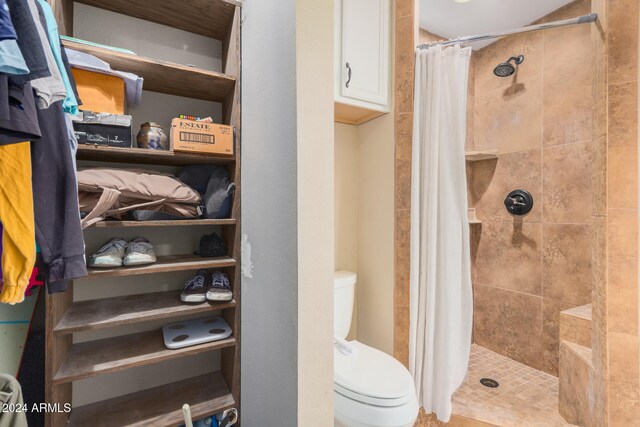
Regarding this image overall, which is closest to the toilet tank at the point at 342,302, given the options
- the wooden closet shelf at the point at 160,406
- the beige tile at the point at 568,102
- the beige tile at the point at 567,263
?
the wooden closet shelf at the point at 160,406

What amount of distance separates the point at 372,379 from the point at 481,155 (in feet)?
5.82

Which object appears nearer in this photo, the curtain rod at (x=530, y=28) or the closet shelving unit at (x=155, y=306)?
the closet shelving unit at (x=155, y=306)

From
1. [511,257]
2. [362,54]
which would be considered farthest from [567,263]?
[362,54]

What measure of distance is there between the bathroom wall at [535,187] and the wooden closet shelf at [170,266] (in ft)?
6.55

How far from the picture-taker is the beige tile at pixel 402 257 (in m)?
1.60

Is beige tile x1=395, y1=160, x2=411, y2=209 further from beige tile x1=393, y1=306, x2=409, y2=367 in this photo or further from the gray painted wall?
the gray painted wall

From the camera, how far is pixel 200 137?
1.15 m

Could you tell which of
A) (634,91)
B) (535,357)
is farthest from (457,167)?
(535,357)

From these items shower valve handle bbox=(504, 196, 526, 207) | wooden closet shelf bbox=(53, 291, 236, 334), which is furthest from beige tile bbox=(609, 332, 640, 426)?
wooden closet shelf bbox=(53, 291, 236, 334)

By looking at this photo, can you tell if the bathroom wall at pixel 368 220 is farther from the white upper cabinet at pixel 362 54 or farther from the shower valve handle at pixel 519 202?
the shower valve handle at pixel 519 202

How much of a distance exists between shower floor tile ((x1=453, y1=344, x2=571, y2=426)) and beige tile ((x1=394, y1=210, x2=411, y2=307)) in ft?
2.04

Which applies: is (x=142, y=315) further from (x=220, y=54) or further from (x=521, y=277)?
(x=521, y=277)

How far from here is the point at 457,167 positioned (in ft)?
4.94

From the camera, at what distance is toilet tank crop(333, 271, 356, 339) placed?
1.60 meters
